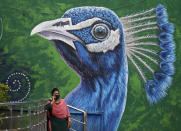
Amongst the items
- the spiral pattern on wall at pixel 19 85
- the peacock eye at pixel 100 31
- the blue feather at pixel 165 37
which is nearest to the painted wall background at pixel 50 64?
the spiral pattern on wall at pixel 19 85

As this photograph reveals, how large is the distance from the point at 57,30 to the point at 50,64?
104 cm

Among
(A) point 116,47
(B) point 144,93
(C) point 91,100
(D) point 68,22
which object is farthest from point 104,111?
(D) point 68,22

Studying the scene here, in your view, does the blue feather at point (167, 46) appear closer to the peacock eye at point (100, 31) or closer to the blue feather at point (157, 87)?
the blue feather at point (157, 87)

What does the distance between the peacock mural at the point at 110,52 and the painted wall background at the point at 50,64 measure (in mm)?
180

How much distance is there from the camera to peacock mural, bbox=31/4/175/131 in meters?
9.30

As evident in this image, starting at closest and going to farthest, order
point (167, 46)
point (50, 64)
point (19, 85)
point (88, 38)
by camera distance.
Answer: point (19, 85)
point (50, 64)
point (88, 38)
point (167, 46)

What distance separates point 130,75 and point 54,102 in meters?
3.70

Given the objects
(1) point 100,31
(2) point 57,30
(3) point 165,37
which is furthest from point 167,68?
(2) point 57,30

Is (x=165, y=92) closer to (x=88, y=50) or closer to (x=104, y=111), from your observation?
(x=104, y=111)

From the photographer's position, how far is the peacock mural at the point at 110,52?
9.30 meters

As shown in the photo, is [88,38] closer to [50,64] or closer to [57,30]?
[57,30]

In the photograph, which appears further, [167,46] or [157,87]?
[167,46]

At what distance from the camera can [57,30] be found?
9305 mm

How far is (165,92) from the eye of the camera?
9.54m
